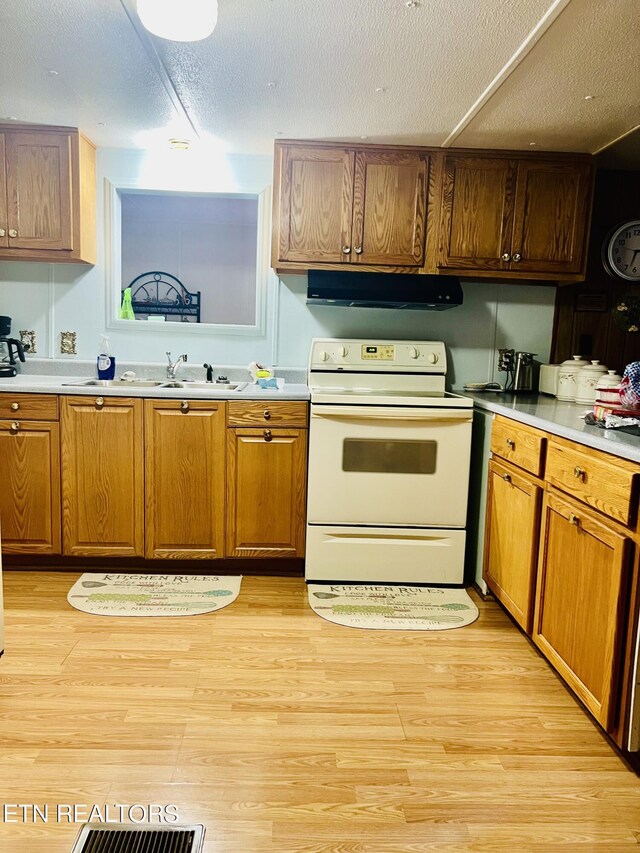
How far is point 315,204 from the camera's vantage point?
3117 millimetres

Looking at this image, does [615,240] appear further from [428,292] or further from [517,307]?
[428,292]

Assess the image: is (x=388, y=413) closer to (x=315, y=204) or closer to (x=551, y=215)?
(x=315, y=204)

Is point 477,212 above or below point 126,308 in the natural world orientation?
above

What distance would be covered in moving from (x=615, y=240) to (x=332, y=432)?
6.41 feet

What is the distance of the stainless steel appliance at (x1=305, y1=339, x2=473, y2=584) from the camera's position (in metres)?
2.87

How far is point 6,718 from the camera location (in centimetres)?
180

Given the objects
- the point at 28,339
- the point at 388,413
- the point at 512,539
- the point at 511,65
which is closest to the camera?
the point at 511,65

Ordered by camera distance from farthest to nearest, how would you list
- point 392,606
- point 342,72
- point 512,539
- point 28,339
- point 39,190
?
point 28,339
point 39,190
point 392,606
point 512,539
point 342,72

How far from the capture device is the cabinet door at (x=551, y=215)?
10.3 ft

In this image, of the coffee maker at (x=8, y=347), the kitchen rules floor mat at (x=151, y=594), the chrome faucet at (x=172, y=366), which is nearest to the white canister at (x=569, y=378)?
the kitchen rules floor mat at (x=151, y=594)

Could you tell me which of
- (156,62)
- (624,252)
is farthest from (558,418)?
(156,62)

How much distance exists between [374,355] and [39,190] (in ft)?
6.09

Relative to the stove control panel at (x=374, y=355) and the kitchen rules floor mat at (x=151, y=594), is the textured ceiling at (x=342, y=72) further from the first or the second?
the kitchen rules floor mat at (x=151, y=594)

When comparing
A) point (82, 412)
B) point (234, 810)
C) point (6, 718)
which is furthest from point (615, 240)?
point (6, 718)
